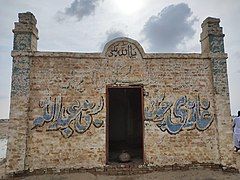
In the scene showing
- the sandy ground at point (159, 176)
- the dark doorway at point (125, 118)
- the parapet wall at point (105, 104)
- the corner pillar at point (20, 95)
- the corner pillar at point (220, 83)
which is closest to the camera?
the sandy ground at point (159, 176)

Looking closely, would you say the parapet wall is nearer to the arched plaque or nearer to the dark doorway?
the arched plaque

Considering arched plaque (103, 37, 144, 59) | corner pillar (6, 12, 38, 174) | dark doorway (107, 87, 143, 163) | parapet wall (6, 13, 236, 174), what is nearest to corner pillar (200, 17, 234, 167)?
parapet wall (6, 13, 236, 174)

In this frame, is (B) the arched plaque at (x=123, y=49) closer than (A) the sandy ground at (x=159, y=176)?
No

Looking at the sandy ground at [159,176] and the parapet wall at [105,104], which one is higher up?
the parapet wall at [105,104]

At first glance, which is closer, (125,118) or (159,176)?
(159,176)

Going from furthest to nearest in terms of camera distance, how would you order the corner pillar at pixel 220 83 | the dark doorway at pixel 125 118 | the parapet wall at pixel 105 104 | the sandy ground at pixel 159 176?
the dark doorway at pixel 125 118, the corner pillar at pixel 220 83, the parapet wall at pixel 105 104, the sandy ground at pixel 159 176

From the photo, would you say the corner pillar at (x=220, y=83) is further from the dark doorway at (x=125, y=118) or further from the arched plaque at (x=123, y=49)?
the dark doorway at (x=125, y=118)

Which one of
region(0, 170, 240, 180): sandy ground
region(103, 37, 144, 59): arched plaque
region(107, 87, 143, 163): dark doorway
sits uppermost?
region(103, 37, 144, 59): arched plaque

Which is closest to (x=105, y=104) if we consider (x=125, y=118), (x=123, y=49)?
(x=123, y=49)

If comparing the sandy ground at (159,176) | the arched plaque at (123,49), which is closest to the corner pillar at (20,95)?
the sandy ground at (159,176)

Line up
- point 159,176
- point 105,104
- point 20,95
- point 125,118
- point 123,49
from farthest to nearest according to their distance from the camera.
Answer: point 125,118 < point 123,49 < point 105,104 < point 20,95 < point 159,176

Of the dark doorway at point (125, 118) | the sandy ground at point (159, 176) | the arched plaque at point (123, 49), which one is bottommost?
the sandy ground at point (159, 176)

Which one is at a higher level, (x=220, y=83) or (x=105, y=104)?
(x=220, y=83)

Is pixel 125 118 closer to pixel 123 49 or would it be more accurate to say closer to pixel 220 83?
pixel 123 49
